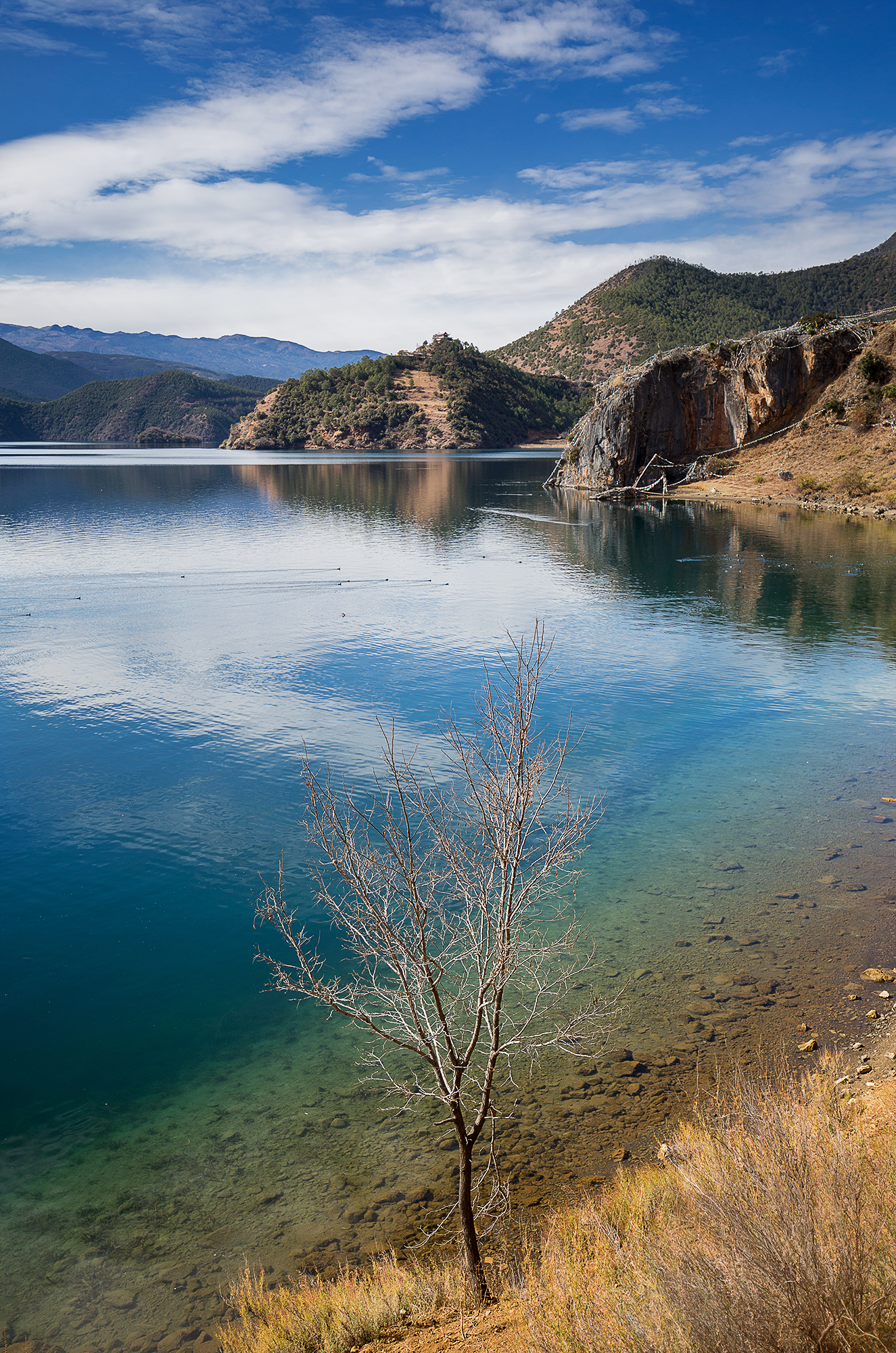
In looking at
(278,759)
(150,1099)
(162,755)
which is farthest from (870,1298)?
(162,755)

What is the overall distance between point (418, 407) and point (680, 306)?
2195 inches

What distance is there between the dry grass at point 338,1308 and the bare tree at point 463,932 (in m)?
0.33

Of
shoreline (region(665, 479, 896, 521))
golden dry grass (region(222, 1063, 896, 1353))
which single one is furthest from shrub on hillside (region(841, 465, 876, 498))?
golden dry grass (region(222, 1063, 896, 1353))

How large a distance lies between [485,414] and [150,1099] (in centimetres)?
14502

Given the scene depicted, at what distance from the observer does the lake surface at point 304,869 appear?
7.23 metres

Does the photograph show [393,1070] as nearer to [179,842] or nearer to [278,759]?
[179,842]

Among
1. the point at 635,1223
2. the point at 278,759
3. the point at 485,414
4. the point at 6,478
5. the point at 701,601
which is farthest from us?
the point at 485,414

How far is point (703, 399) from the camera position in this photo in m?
65.0

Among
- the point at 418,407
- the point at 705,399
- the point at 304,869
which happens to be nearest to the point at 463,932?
the point at 304,869

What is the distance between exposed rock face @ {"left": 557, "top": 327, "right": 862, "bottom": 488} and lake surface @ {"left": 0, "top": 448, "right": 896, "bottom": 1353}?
1254 inches

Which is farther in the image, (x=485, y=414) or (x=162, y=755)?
(x=485, y=414)

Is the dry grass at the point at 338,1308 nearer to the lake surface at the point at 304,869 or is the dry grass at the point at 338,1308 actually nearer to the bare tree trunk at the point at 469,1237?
the bare tree trunk at the point at 469,1237

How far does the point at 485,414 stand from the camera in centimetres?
14425

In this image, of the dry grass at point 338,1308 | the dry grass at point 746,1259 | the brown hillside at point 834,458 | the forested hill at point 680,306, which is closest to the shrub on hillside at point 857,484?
the brown hillside at point 834,458
